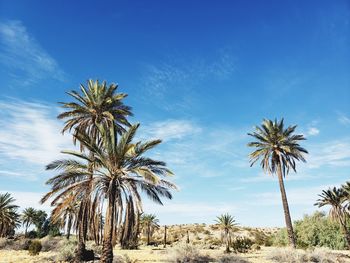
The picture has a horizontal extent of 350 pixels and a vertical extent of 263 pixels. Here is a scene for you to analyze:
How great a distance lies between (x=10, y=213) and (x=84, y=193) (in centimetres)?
4671

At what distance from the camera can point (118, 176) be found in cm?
1845

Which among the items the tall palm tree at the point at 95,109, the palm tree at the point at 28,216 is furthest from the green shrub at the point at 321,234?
the palm tree at the point at 28,216

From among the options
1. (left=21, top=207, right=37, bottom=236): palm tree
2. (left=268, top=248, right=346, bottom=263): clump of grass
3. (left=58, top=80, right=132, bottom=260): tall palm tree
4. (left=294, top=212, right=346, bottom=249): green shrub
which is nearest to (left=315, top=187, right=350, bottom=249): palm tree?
(left=294, top=212, right=346, bottom=249): green shrub

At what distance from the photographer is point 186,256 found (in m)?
23.2

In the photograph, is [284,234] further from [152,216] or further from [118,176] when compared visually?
[118,176]

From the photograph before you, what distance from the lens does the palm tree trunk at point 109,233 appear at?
17.4 meters

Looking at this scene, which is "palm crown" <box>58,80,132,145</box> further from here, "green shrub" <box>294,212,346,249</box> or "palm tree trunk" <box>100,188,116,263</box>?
"green shrub" <box>294,212,346,249</box>

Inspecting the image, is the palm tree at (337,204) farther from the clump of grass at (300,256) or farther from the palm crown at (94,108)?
the palm crown at (94,108)

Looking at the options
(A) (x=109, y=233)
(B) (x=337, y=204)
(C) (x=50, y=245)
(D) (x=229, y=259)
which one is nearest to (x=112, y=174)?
(A) (x=109, y=233)

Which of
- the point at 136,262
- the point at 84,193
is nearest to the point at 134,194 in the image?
the point at 84,193

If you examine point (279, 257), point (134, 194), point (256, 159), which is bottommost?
point (279, 257)

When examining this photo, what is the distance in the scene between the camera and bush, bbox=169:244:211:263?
23016 millimetres

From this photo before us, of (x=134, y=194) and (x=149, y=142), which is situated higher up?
(x=149, y=142)

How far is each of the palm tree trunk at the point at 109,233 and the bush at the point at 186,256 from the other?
7.07 meters
